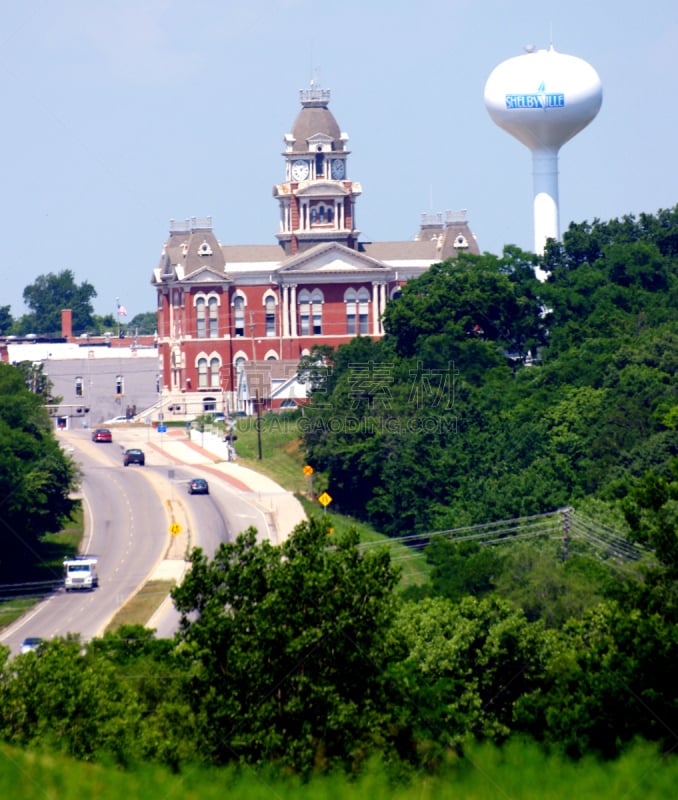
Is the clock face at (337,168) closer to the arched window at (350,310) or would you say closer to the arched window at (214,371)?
the arched window at (350,310)

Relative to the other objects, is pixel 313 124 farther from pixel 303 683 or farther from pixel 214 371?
pixel 303 683

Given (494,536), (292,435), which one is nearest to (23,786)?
(494,536)

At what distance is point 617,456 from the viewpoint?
6838 cm

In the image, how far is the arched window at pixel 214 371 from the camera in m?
117

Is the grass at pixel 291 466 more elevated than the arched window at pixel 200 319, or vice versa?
the arched window at pixel 200 319

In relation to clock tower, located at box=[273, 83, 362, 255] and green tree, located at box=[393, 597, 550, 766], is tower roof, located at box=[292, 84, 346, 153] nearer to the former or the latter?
clock tower, located at box=[273, 83, 362, 255]

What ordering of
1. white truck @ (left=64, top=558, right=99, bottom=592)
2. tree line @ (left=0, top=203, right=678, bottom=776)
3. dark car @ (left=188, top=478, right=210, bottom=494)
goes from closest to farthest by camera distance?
tree line @ (left=0, top=203, right=678, bottom=776), white truck @ (left=64, top=558, right=99, bottom=592), dark car @ (left=188, top=478, right=210, bottom=494)

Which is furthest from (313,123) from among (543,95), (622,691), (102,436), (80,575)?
(622,691)

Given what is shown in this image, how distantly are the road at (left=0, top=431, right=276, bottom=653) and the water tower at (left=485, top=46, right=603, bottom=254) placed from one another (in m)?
29.8

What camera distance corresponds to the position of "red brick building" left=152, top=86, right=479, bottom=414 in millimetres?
116125

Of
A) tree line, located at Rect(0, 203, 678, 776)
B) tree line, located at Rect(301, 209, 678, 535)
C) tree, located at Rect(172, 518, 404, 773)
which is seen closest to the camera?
tree, located at Rect(172, 518, 404, 773)

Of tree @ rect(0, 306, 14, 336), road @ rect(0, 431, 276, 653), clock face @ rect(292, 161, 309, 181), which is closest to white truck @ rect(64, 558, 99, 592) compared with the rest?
road @ rect(0, 431, 276, 653)

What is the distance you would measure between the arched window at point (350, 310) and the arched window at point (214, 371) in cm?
924

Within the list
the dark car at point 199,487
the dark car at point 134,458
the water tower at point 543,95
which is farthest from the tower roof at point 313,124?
the dark car at point 199,487
